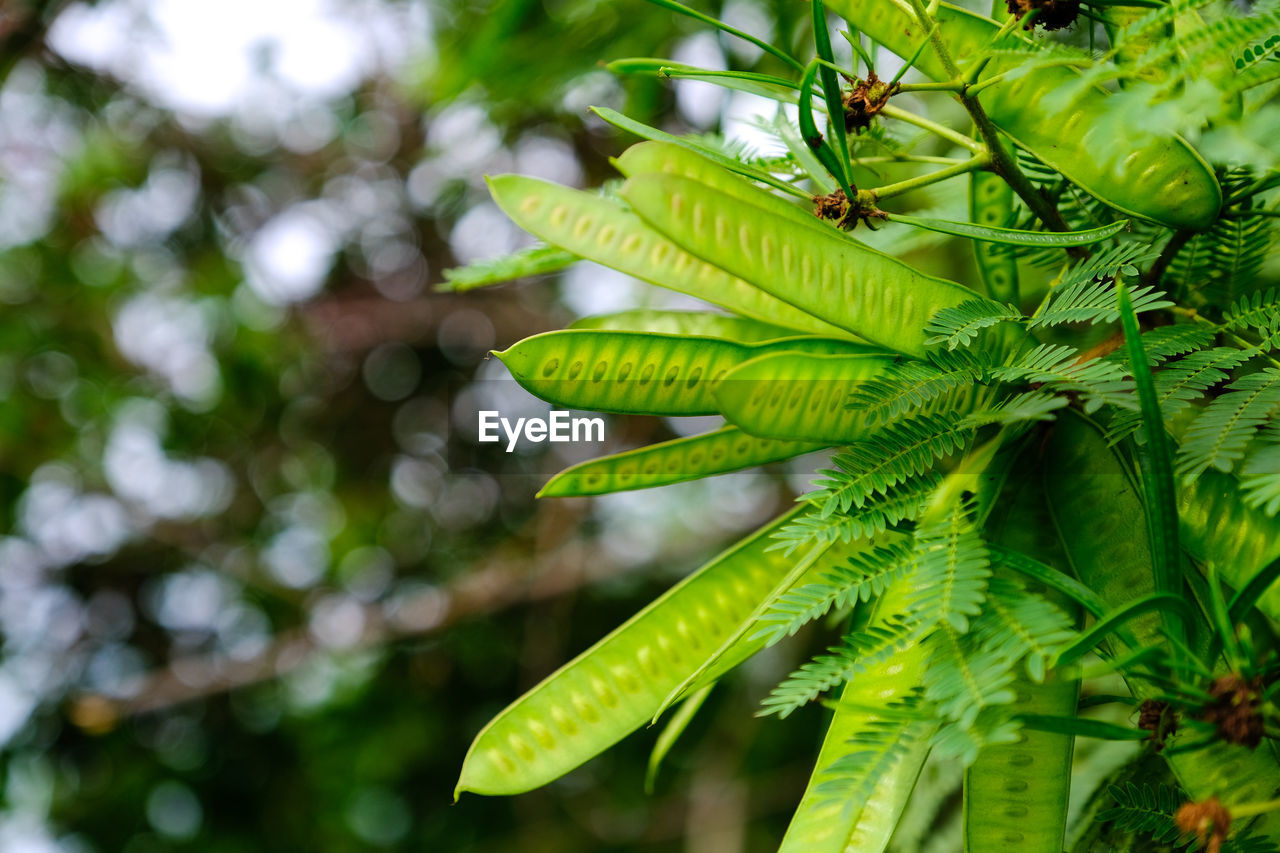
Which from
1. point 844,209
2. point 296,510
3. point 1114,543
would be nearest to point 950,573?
point 1114,543

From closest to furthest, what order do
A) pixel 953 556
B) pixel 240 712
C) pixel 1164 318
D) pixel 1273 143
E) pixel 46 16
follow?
pixel 1273 143 < pixel 953 556 < pixel 1164 318 < pixel 46 16 < pixel 240 712

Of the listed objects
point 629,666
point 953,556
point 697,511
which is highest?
point 953,556

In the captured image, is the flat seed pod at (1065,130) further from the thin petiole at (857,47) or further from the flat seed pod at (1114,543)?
the flat seed pod at (1114,543)

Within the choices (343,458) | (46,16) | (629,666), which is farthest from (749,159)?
(343,458)

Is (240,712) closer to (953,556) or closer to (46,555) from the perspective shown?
(46,555)

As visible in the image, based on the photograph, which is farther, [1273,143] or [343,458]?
[343,458]

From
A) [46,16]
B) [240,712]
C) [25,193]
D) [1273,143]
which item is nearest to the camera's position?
[1273,143]

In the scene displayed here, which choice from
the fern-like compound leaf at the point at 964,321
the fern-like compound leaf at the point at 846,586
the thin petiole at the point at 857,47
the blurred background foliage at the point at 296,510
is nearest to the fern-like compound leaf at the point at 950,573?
the fern-like compound leaf at the point at 846,586
